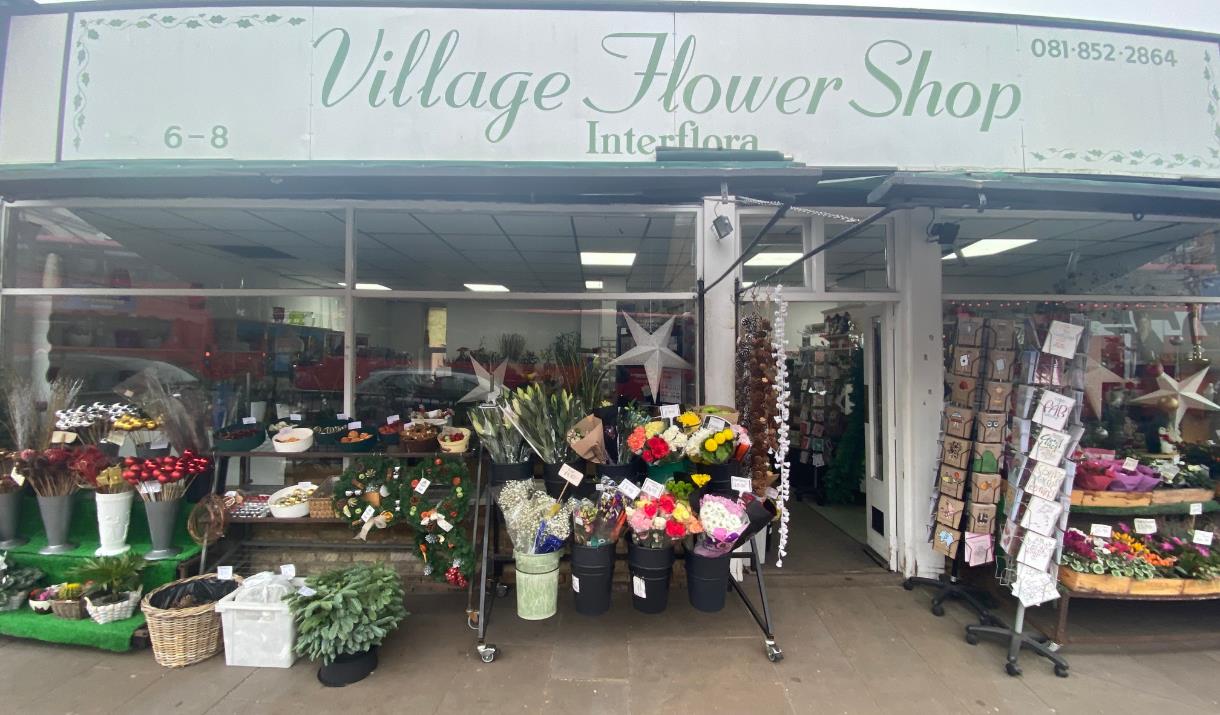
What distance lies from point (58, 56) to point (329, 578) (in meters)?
5.23

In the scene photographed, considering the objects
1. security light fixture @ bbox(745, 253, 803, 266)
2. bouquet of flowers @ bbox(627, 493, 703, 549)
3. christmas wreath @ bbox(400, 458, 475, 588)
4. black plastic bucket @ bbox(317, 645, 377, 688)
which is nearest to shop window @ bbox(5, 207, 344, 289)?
christmas wreath @ bbox(400, 458, 475, 588)

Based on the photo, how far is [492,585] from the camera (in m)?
3.82

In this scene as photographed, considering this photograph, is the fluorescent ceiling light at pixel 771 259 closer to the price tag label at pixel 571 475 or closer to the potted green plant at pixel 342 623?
the price tag label at pixel 571 475

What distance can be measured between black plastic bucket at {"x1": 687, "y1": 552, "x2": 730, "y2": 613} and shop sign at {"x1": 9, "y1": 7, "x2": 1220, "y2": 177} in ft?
10.7

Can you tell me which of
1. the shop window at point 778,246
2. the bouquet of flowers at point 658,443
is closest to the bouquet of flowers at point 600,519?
the bouquet of flowers at point 658,443

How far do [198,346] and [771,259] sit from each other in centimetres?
567

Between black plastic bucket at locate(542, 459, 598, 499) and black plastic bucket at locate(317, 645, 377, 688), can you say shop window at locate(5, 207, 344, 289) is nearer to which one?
black plastic bucket at locate(542, 459, 598, 499)

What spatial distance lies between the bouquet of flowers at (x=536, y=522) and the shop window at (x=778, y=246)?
7.75ft

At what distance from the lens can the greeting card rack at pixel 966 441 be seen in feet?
12.3

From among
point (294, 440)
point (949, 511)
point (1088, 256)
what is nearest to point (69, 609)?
point (294, 440)

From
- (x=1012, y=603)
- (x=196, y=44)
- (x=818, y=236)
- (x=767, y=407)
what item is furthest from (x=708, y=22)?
(x=1012, y=603)

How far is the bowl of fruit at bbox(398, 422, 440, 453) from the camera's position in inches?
152

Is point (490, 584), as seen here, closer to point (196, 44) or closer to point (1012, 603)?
point (1012, 603)

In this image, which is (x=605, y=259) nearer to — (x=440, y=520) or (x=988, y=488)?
(x=440, y=520)
